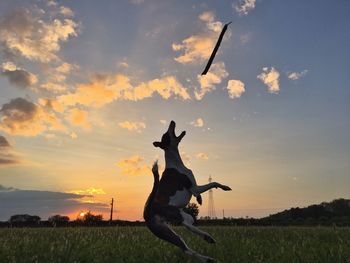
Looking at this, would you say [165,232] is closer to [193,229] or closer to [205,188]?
[193,229]

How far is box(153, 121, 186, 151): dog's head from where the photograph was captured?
6527 mm

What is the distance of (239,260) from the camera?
23.6ft

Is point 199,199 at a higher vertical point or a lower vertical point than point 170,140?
lower

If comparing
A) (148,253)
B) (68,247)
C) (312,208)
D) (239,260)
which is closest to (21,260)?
(68,247)

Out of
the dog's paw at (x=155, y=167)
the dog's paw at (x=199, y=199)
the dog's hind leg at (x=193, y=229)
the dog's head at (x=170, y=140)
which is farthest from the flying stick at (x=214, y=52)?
the dog's hind leg at (x=193, y=229)

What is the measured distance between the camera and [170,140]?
654 cm

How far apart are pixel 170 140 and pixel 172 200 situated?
1.03 meters

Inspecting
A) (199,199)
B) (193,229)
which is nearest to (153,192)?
(199,199)

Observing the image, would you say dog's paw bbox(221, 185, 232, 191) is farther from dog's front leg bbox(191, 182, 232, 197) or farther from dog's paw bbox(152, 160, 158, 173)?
dog's paw bbox(152, 160, 158, 173)

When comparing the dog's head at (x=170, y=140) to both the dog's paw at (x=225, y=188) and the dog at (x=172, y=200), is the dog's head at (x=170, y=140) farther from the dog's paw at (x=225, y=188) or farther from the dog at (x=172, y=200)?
the dog's paw at (x=225, y=188)

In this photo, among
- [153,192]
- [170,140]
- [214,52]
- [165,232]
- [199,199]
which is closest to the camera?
[214,52]

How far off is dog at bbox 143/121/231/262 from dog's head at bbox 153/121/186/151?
0.18 ft

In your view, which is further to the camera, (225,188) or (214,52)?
(225,188)

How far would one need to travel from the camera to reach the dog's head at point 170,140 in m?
6.53
